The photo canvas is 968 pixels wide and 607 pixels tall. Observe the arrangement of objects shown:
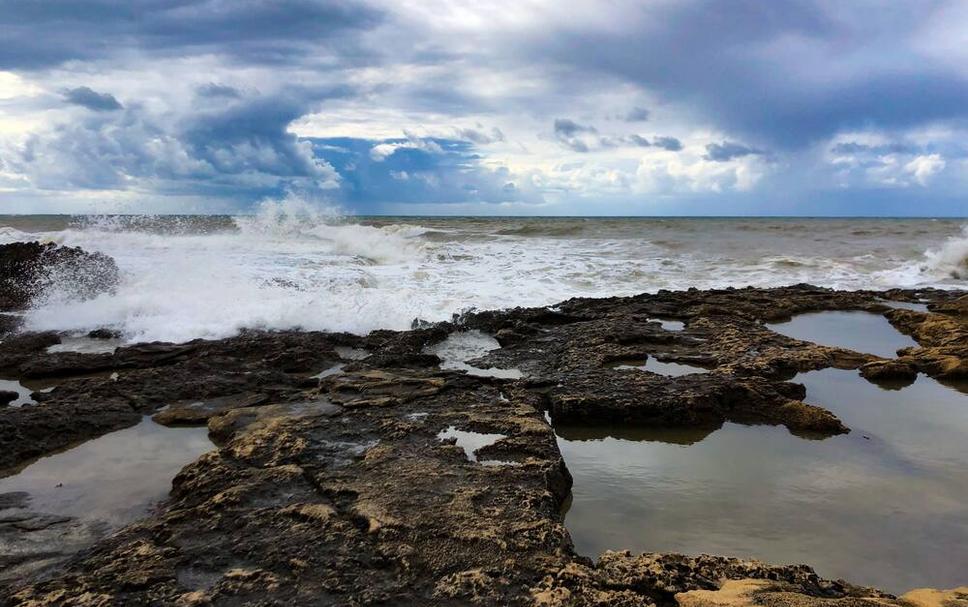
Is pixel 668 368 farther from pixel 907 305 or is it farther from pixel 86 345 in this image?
pixel 86 345

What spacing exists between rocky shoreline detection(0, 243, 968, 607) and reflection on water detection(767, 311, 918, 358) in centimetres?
42

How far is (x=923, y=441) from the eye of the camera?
4648 mm

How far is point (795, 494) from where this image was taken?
3.77 metres

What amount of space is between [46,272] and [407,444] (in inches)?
380

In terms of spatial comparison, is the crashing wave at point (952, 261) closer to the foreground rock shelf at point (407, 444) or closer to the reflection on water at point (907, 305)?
the reflection on water at point (907, 305)

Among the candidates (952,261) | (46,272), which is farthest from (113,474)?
(952,261)

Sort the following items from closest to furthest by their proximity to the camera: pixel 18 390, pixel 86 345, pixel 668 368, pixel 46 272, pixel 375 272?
pixel 18 390 < pixel 668 368 < pixel 86 345 < pixel 46 272 < pixel 375 272

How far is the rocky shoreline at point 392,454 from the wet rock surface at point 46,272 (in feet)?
8.05

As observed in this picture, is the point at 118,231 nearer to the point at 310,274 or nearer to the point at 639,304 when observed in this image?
the point at 310,274

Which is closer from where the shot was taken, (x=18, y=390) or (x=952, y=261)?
(x=18, y=390)

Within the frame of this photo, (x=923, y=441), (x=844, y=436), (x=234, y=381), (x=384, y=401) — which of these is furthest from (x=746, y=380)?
(x=234, y=381)

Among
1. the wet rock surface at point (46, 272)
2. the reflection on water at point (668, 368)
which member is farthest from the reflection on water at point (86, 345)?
the reflection on water at point (668, 368)

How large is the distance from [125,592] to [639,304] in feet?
28.2

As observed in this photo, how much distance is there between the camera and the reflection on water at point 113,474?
361 cm
